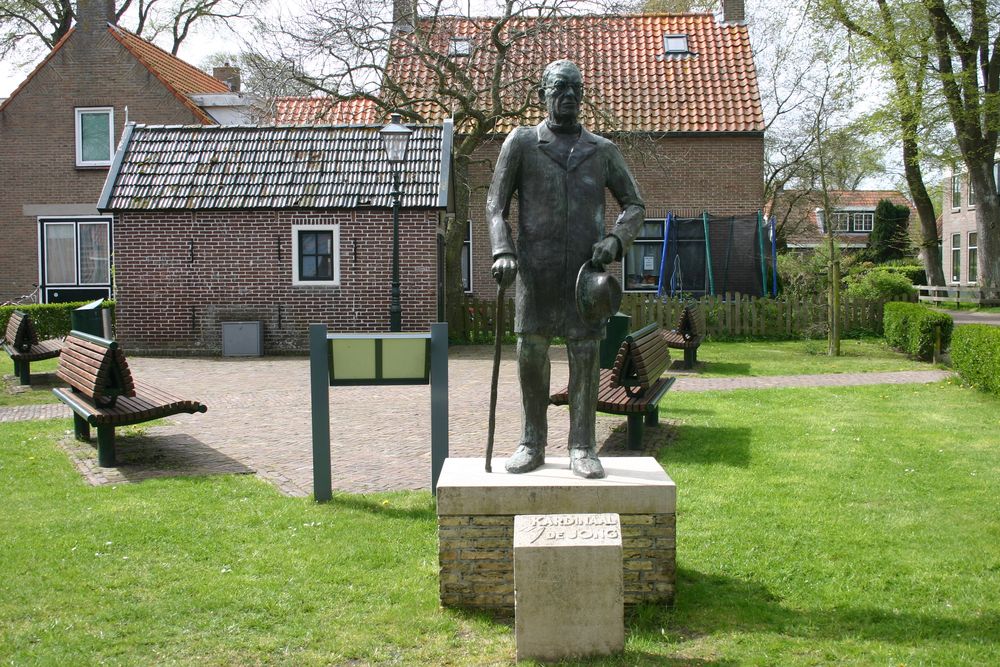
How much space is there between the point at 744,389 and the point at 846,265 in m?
11.9

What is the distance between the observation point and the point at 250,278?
18328 mm

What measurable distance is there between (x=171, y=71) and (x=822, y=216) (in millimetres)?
27279

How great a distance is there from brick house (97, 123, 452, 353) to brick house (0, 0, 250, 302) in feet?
27.9

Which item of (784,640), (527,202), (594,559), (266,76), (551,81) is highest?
(266,76)

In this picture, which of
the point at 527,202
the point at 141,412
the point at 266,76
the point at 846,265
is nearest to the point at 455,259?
the point at 266,76

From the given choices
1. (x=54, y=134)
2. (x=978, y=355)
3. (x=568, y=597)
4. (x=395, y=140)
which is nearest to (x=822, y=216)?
(x=395, y=140)

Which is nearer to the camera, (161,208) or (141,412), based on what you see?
(141,412)

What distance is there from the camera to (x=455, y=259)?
21.4 meters

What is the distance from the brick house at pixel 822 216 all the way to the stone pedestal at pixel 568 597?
30194mm

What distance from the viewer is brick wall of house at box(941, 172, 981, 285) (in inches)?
1607

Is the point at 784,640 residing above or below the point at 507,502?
below

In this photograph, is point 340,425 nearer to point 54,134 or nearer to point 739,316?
point 739,316

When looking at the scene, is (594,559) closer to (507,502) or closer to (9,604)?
(507,502)

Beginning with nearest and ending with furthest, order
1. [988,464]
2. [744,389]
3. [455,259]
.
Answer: [988,464] < [744,389] < [455,259]
